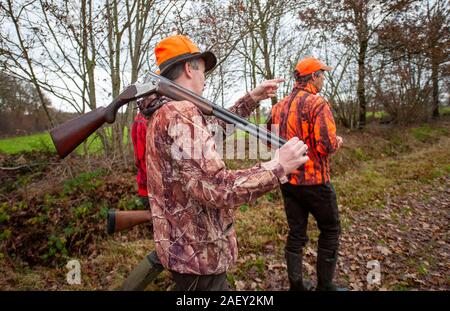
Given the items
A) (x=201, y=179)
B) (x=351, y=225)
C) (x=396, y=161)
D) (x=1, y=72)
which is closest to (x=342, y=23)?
(x=396, y=161)

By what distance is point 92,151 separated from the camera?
6.97 metres

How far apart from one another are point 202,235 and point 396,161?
31.9 feet

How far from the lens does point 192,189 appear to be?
1372mm

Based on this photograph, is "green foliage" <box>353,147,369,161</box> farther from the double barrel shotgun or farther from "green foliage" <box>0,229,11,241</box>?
"green foliage" <box>0,229,11,241</box>

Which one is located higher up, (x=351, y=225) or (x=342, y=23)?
(x=342, y=23)

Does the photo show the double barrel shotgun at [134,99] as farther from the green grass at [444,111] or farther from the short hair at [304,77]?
the green grass at [444,111]

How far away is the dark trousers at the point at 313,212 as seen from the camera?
2.73 meters

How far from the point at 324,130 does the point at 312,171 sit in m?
0.43

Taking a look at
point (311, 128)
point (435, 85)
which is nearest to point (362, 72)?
point (435, 85)

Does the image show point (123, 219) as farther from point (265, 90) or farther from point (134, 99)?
point (265, 90)

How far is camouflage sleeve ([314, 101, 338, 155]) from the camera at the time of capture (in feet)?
8.63

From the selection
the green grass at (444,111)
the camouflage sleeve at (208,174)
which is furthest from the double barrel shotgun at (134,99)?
the green grass at (444,111)

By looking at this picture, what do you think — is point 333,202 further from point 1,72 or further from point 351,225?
point 1,72

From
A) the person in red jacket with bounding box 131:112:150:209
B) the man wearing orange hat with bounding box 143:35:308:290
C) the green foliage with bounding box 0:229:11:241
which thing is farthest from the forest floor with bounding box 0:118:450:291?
the man wearing orange hat with bounding box 143:35:308:290
